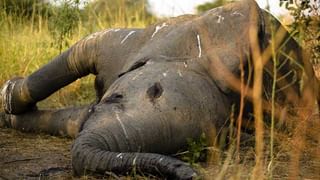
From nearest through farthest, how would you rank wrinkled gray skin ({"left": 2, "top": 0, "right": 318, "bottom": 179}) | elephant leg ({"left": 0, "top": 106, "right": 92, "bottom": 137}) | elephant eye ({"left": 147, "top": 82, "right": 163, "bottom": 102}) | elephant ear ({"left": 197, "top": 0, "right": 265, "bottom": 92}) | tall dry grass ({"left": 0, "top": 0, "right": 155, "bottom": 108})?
wrinkled gray skin ({"left": 2, "top": 0, "right": 318, "bottom": 179}) → elephant eye ({"left": 147, "top": 82, "right": 163, "bottom": 102}) → elephant ear ({"left": 197, "top": 0, "right": 265, "bottom": 92}) → elephant leg ({"left": 0, "top": 106, "right": 92, "bottom": 137}) → tall dry grass ({"left": 0, "top": 0, "right": 155, "bottom": 108})

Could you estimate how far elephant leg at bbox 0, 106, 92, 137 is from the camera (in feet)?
14.3

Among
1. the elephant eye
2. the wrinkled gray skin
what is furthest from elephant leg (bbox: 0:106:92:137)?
the elephant eye

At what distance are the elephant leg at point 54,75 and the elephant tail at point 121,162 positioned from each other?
146cm

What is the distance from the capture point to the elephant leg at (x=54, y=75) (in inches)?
178

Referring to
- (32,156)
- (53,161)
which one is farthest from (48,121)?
(53,161)

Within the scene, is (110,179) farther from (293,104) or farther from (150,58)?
(293,104)

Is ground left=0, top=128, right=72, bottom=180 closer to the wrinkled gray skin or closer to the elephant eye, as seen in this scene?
the wrinkled gray skin

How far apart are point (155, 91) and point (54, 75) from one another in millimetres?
1206

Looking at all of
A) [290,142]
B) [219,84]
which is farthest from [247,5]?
[290,142]

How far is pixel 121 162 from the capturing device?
296cm

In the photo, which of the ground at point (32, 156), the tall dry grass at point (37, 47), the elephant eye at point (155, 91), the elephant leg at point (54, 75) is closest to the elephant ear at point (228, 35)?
the elephant eye at point (155, 91)

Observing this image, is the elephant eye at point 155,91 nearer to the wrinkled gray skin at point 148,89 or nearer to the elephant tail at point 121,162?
the wrinkled gray skin at point 148,89

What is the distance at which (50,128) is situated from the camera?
4.52 meters

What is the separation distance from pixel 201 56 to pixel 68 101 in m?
2.45
